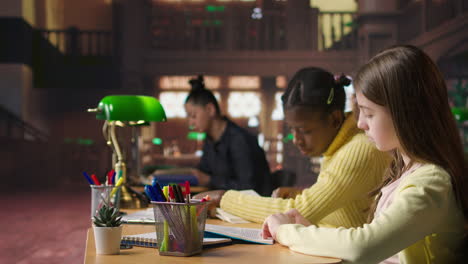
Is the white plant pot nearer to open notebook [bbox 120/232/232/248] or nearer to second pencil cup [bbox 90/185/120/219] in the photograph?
open notebook [bbox 120/232/232/248]

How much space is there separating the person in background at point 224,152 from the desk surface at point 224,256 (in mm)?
1905

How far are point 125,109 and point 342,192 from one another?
2.86 ft

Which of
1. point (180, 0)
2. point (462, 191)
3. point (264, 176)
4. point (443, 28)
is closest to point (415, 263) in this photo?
point (462, 191)

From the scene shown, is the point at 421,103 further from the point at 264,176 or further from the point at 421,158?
the point at 264,176

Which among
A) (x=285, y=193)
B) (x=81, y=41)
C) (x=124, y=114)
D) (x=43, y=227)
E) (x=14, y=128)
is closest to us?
(x=285, y=193)

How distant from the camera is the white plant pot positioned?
1125mm

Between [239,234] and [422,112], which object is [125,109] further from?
[422,112]

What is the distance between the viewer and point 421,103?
3.35ft

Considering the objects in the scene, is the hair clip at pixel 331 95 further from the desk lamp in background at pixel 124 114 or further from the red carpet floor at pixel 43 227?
the red carpet floor at pixel 43 227

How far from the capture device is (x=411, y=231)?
99cm

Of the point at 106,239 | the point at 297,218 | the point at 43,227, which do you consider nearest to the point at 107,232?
the point at 106,239

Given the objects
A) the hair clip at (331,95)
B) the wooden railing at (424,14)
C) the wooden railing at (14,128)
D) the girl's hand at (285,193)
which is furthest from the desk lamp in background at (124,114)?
the wooden railing at (14,128)

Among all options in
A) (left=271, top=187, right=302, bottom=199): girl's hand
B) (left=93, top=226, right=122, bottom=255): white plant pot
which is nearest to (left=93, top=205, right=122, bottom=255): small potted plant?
(left=93, top=226, right=122, bottom=255): white plant pot

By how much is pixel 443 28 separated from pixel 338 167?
24.1 feet
